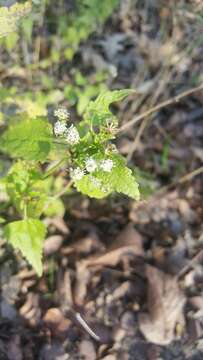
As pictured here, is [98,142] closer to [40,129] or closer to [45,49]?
[40,129]

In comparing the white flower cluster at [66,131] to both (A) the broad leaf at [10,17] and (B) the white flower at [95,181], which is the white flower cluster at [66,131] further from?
(A) the broad leaf at [10,17]

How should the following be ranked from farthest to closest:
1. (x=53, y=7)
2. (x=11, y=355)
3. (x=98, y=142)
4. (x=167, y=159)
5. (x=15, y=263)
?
(x=53, y=7) < (x=167, y=159) < (x=15, y=263) < (x=11, y=355) < (x=98, y=142)

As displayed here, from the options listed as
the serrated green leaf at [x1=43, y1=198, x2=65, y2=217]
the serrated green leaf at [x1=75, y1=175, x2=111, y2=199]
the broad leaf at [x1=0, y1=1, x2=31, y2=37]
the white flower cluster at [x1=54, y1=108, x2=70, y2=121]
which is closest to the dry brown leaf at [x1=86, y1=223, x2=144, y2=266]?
the serrated green leaf at [x1=43, y1=198, x2=65, y2=217]

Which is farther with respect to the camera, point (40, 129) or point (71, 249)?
point (71, 249)

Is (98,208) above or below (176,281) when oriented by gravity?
above

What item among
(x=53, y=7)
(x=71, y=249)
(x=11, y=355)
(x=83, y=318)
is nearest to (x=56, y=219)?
(x=71, y=249)

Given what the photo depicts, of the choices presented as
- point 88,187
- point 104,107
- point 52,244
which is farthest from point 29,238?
point 52,244

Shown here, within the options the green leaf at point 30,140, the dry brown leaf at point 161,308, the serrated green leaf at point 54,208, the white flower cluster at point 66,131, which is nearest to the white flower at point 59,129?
the white flower cluster at point 66,131
